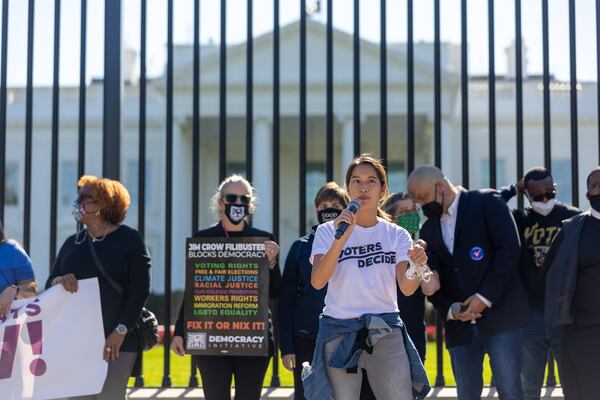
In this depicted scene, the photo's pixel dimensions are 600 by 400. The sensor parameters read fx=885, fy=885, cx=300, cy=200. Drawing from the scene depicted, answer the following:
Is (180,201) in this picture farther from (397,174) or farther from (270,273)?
(270,273)

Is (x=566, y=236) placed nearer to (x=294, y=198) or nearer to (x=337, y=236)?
(x=337, y=236)

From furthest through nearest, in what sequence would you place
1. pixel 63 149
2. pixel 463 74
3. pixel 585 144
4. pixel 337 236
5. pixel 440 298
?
pixel 63 149 < pixel 585 144 < pixel 463 74 < pixel 440 298 < pixel 337 236

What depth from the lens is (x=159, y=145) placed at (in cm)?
3500

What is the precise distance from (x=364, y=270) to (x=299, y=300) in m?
1.42

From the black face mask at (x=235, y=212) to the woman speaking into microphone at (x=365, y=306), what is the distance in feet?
4.46

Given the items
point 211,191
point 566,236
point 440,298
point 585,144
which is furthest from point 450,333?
point 211,191

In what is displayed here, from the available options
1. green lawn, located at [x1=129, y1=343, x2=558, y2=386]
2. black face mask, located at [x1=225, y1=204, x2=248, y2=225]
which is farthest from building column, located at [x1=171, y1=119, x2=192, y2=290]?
black face mask, located at [x1=225, y1=204, x2=248, y2=225]

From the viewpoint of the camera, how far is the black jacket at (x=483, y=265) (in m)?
5.52

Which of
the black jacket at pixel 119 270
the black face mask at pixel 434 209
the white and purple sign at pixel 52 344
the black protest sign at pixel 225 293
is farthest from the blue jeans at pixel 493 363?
the white and purple sign at pixel 52 344

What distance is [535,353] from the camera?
20.1 feet

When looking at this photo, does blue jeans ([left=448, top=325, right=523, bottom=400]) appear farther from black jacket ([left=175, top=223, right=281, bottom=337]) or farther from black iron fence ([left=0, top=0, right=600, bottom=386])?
black jacket ([left=175, top=223, right=281, bottom=337])

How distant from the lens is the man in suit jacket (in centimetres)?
550

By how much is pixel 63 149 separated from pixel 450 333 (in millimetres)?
29779

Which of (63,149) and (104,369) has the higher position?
(63,149)
